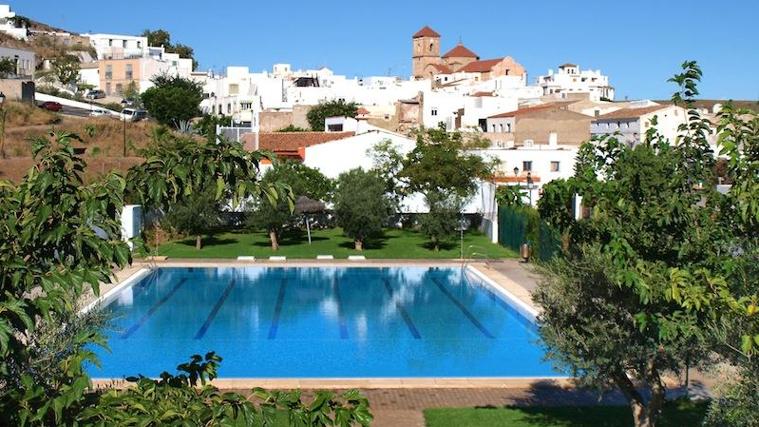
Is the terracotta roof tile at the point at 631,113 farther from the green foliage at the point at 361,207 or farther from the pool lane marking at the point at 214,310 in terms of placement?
the pool lane marking at the point at 214,310

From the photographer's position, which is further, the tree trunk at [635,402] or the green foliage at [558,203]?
the tree trunk at [635,402]

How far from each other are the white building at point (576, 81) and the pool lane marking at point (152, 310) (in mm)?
83657

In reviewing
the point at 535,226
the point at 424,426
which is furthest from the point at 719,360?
the point at 535,226

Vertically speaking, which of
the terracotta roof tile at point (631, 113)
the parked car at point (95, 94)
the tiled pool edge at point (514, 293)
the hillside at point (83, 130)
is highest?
the parked car at point (95, 94)

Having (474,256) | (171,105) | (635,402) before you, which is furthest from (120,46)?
(635,402)

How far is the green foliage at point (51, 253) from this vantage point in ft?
15.7

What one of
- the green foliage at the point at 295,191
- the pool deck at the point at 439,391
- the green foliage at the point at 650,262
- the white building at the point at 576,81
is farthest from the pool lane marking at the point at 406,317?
the white building at the point at 576,81

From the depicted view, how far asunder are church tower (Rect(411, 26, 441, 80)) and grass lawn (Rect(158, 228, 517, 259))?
337ft

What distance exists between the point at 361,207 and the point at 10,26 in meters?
97.8

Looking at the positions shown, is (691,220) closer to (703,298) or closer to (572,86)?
(703,298)

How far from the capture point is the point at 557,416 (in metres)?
14.1

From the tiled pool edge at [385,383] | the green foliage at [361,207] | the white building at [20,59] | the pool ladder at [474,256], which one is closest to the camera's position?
the tiled pool edge at [385,383]

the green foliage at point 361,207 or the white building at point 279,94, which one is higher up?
the white building at point 279,94

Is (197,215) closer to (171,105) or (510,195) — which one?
(510,195)
